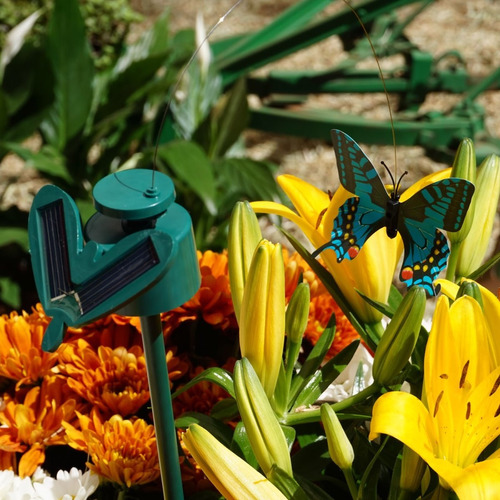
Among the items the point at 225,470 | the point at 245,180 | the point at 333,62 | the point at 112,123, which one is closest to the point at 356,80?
the point at 333,62

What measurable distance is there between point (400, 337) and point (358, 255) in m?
0.11

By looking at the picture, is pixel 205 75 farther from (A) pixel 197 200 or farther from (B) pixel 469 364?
(B) pixel 469 364

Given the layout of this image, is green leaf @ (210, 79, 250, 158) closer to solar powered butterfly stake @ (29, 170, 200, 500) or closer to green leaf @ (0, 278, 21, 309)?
green leaf @ (0, 278, 21, 309)

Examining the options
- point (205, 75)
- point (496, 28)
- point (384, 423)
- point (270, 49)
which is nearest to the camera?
point (384, 423)

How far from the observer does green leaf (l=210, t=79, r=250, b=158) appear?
6.68 feet

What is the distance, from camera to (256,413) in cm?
52

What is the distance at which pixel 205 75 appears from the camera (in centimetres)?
209

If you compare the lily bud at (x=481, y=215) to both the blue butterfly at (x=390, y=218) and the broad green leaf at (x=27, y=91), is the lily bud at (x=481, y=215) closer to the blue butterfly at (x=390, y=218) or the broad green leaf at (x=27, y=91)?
the blue butterfly at (x=390, y=218)

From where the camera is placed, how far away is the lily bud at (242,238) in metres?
0.60

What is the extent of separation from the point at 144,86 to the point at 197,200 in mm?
347

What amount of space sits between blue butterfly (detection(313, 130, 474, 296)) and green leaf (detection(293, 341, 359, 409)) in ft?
0.34

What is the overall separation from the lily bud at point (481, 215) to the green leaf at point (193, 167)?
1063 millimetres

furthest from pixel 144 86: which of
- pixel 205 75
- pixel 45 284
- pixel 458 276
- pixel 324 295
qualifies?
pixel 45 284

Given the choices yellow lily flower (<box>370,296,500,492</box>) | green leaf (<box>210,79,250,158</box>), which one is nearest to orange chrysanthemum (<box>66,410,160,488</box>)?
yellow lily flower (<box>370,296,500,492</box>)
